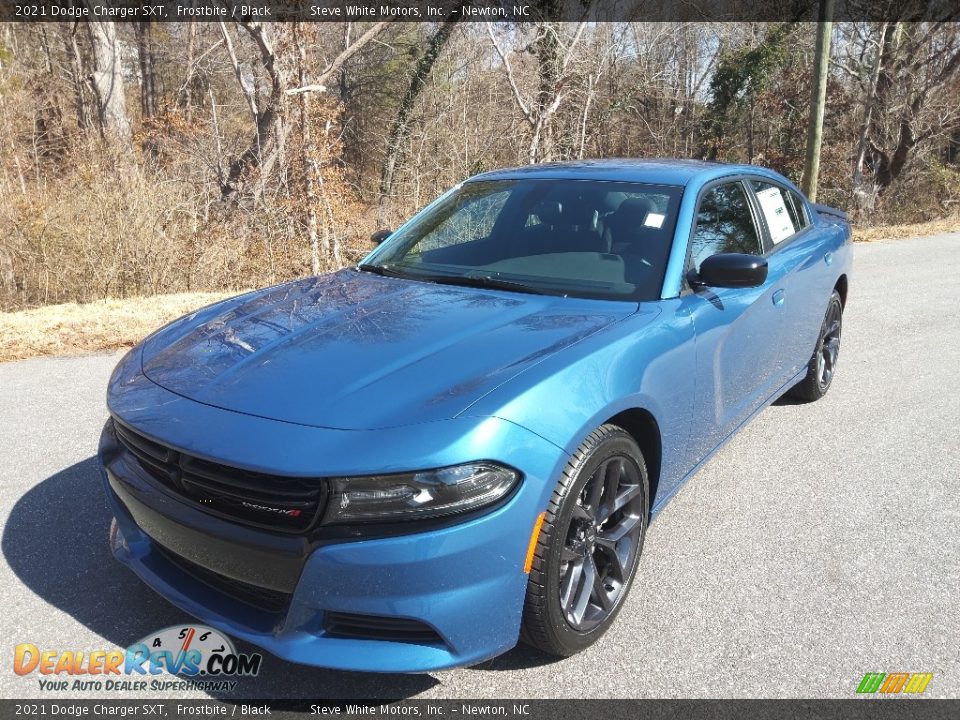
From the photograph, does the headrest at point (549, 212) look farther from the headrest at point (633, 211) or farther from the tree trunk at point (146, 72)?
the tree trunk at point (146, 72)

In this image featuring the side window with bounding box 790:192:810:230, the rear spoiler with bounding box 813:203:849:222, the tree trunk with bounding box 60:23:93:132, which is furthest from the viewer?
the tree trunk with bounding box 60:23:93:132

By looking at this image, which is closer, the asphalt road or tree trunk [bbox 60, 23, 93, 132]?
the asphalt road

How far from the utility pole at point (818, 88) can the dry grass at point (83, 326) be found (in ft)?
39.3

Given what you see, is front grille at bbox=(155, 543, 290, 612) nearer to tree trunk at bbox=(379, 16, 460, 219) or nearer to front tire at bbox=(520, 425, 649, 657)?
front tire at bbox=(520, 425, 649, 657)

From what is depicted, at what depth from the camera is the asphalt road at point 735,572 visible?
244cm

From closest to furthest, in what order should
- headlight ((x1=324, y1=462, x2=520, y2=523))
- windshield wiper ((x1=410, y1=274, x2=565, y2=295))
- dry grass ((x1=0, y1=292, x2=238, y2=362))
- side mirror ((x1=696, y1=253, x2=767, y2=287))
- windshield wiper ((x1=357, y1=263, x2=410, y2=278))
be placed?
headlight ((x1=324, y1=462, x2=520, y2=523))
side mirror ((x1=696, y1=253, x2=767, y2=287))
windshield wiper ((x1=410, y1=274, x2=565, y2=295))
windshield wiper ((x1=357, y1=263, x2=410, y2=278))
dry grass ((x1=0, y1=292, x2=238, y2=362))

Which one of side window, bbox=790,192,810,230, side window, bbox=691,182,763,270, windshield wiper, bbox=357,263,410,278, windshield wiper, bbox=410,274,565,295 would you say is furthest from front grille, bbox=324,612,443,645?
side window, bbox=790,192,810,230

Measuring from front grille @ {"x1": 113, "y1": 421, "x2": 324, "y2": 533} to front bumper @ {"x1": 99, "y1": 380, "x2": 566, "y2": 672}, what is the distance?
3 cm

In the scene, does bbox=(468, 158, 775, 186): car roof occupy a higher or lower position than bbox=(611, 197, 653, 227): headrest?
higher

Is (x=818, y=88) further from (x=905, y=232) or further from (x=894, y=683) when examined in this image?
(x=894, y=683)

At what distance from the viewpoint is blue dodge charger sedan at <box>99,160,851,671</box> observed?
6.75 feet

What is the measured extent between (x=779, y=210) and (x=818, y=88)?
38.4 ft

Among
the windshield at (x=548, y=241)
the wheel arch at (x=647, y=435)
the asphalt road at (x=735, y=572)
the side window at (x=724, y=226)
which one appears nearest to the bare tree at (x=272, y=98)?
the asphalt road at (x=735, y=572)

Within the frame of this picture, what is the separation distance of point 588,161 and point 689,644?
2.71m
